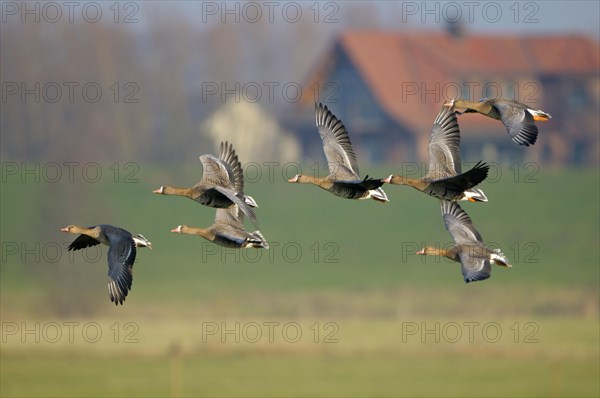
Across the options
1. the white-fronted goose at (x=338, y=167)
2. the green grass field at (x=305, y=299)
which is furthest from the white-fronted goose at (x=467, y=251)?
the green grass field at (x=305, y=299)

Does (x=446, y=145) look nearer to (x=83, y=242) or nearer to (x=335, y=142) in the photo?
(x=335, y=142)

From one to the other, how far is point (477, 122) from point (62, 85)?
44033mm

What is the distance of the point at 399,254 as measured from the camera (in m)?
102

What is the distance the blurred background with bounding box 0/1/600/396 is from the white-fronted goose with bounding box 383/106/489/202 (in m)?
34.5

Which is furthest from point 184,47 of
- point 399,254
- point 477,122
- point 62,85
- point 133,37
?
point 399,254

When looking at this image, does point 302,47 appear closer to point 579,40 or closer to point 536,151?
point 579,40

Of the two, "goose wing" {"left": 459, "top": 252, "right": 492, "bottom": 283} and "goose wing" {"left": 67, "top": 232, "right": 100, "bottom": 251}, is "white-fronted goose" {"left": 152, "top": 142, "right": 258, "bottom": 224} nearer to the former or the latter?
"goose wing" {"left": 67, "top": 232, "right": 100, "bottom": 251}

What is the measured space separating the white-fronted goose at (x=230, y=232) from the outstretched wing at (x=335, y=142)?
6.96 ft

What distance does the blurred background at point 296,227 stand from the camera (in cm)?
6875

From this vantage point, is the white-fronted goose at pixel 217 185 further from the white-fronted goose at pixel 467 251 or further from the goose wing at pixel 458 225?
the goose wing at pixel 458 225

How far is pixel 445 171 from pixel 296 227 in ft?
263

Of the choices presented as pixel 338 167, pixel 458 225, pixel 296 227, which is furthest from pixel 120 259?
pixel 296 227

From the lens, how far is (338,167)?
29.3 m

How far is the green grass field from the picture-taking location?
218 feet
